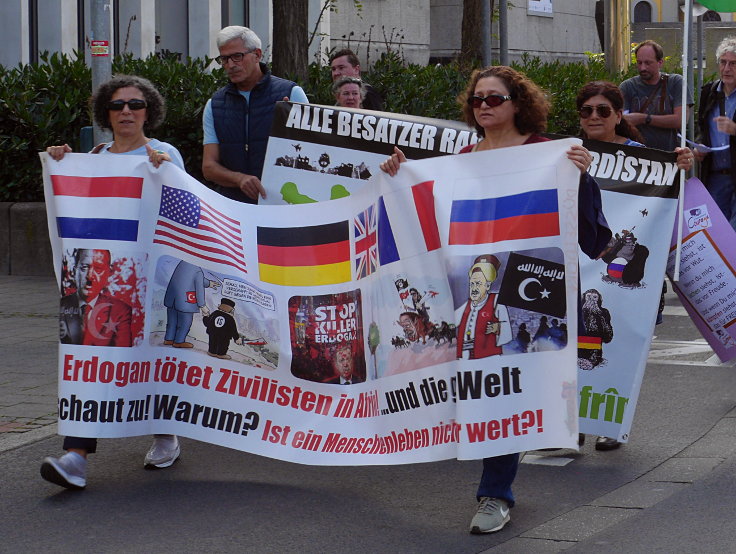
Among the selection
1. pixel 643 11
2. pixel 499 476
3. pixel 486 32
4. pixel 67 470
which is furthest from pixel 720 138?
pixel 643 11

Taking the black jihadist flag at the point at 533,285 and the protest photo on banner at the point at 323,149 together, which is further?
the protest photo on banner at the point at 323,149

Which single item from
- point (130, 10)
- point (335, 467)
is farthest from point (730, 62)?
point (130, 10)

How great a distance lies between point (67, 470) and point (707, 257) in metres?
3.28

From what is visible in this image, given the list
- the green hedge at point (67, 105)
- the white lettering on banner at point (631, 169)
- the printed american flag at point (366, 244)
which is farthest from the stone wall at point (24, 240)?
the printed american flag at point (366, 244)

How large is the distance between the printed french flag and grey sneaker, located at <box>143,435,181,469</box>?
4.56 feet

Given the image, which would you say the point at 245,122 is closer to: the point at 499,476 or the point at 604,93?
the point at 604,93

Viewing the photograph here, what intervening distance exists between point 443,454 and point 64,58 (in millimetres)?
8895

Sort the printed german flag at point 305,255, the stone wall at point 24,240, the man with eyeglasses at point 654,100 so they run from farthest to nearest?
1. the stone wall at point 24,240
2. the man with eyeglasses at point 654,100
3. the printed german flag at point 305,255

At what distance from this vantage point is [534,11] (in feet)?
124

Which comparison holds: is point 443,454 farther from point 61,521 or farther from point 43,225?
point 43,225

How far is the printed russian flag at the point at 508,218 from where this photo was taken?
17.0ft

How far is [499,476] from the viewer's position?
206 inches

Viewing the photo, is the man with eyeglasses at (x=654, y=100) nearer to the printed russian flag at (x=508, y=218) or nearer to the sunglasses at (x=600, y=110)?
the sunglasses at (x=600, y=110)

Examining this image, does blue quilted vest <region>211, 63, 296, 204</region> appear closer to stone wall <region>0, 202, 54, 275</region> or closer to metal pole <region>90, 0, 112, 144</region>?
metal pole <region>90, 0, 112, 144</region>
